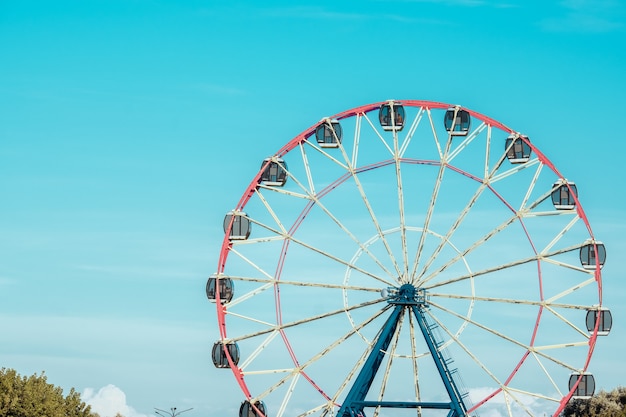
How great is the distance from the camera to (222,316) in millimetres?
88375

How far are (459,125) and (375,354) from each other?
13523 mm


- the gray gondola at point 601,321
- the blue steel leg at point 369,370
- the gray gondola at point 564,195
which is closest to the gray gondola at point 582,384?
the gray gondola at point 601,321

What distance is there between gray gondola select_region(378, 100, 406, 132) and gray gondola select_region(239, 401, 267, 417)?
1703 cm

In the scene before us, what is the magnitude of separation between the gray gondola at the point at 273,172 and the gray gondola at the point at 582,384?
19.5 m

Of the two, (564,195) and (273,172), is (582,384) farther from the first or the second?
(273,172)

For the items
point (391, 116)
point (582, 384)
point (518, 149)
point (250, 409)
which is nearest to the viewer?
point (582, 384)

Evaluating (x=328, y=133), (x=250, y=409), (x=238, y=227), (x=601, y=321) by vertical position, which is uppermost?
(x=328, y=133)

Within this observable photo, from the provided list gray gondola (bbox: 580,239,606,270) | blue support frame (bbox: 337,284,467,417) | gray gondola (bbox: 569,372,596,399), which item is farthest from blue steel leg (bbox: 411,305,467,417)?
gray gondola (bbox: 580,239,606,270)

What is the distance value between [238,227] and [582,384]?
20.9 metres

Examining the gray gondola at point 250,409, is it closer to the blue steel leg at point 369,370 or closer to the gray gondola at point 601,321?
the blue steel leg at point 369,370

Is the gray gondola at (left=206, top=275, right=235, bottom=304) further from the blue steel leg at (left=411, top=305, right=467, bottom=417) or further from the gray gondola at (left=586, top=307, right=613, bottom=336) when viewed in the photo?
the gray gondola at (left=586, top=307, right=613, bottom=336)

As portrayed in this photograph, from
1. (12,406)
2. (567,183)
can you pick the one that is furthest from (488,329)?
(12,406)

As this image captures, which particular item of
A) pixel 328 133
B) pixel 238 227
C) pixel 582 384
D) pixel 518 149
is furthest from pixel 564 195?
pixel 238 227

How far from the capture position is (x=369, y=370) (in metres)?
86.4
